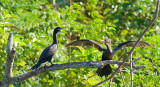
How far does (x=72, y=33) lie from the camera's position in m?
8.51

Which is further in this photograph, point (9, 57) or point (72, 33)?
point (72, 33)

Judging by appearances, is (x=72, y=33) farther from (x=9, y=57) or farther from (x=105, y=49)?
(x=9, y=57)

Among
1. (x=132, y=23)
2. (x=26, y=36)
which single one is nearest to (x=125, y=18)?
(x=132, y=23)

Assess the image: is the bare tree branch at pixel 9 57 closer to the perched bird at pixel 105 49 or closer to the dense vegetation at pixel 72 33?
the dense vegetation at pixel 72 33

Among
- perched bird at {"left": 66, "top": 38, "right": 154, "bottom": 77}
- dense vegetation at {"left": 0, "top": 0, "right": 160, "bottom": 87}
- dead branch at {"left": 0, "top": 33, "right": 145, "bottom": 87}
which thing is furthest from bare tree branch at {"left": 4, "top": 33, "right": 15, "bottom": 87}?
perched bird at {"left": 66, "top": 38, "right": 154, "bottom": 77}

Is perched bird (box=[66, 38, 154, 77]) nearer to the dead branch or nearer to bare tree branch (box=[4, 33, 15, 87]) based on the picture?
the dead branch

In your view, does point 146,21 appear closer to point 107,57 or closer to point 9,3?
point 9,3

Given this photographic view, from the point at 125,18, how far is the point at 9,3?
3.77 meters

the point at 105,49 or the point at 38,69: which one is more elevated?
the point at 105,49

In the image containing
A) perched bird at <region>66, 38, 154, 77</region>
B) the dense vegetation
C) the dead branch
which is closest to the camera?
the dead branch

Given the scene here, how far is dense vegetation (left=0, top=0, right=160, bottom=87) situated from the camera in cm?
531

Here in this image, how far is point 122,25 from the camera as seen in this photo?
9.46 m

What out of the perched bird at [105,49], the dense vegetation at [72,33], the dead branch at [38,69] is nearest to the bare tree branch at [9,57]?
the dead branch at [38,69]

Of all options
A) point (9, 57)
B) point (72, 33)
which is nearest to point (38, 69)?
point (9, 57)
